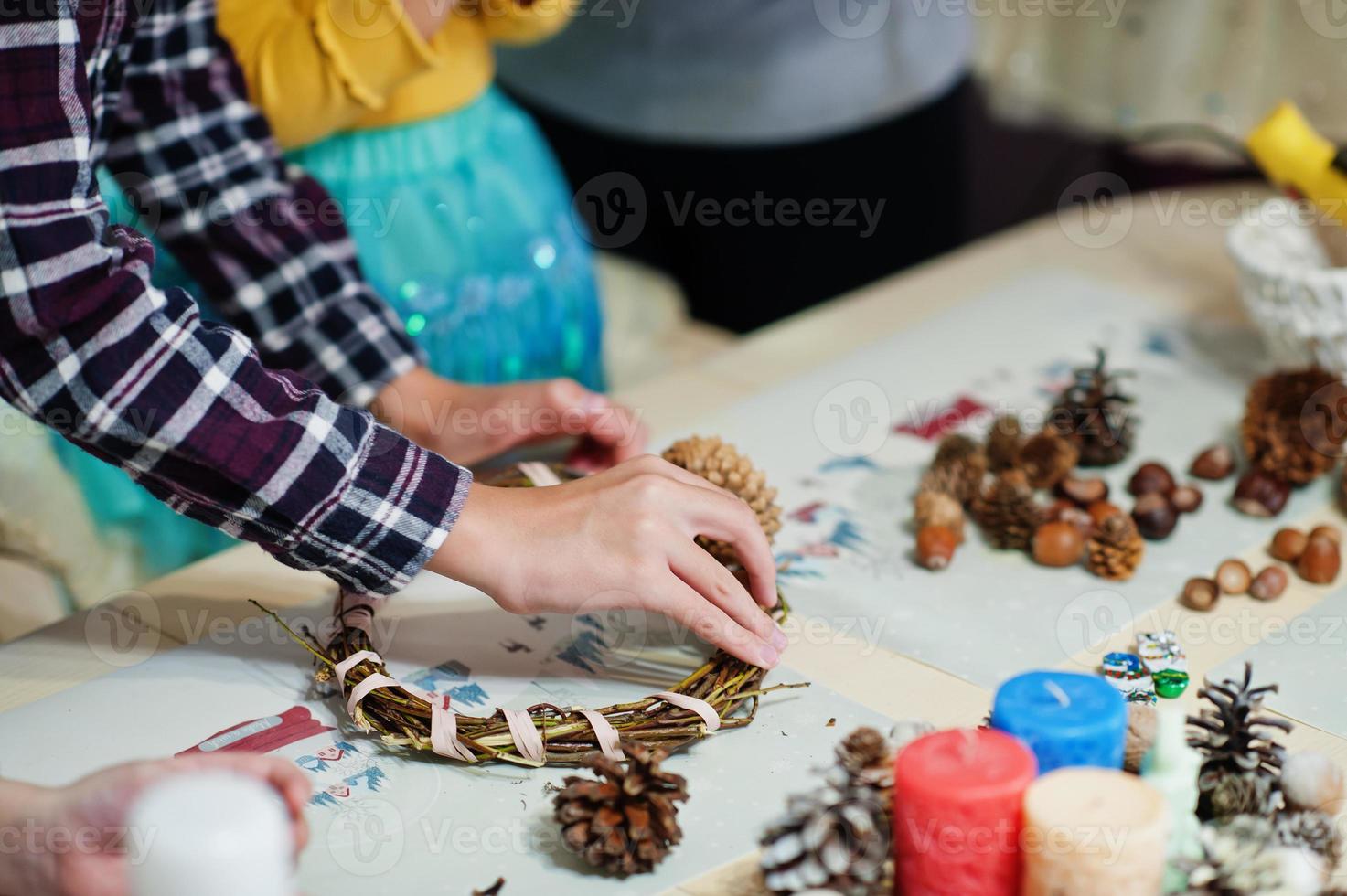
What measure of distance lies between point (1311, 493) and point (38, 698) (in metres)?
0.88

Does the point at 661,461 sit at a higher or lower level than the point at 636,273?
higher

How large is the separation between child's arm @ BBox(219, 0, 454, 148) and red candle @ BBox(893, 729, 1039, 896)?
0.76m

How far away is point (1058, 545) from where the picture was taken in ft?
2.89

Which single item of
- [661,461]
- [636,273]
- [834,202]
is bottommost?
[636,273]

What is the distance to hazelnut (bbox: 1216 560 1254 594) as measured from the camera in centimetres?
85

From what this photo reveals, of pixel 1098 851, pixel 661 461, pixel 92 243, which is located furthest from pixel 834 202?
pixel 1098 851

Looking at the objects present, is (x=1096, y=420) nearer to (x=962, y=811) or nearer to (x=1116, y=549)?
(x=1116, y=549)

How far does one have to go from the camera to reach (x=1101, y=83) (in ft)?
6.48

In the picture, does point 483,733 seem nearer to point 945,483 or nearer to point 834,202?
point 945,483

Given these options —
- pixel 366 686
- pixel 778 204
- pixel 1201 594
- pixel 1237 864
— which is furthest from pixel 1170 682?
pixel 778 204

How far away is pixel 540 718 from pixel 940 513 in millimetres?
342

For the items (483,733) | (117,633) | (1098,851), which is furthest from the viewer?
(117,633)

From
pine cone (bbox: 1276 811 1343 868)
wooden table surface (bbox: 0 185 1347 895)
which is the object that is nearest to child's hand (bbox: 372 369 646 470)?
wooden table surface (bbox: 0 185 1347 895)

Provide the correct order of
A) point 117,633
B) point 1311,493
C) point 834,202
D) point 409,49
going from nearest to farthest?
point 117,633 < point 1311,493 < point 409,49 < point 834,202
